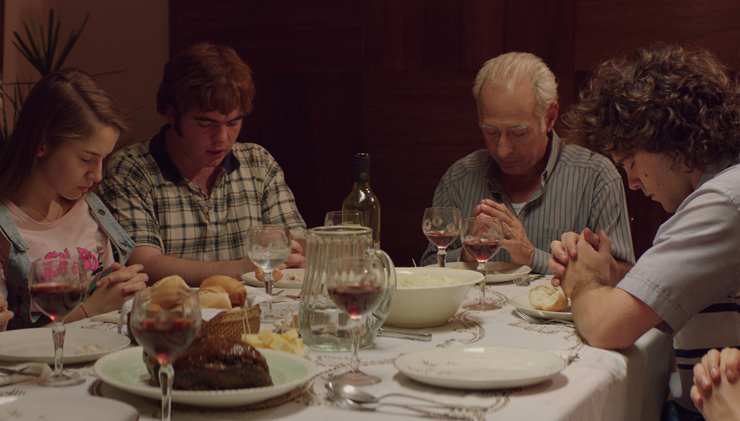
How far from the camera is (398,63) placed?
12.7 feet

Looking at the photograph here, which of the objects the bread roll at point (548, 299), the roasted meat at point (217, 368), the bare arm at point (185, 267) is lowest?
the bare arm at point (185, 267)

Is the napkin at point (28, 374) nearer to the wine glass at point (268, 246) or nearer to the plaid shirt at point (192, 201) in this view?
the wine glass at point (268, 246)

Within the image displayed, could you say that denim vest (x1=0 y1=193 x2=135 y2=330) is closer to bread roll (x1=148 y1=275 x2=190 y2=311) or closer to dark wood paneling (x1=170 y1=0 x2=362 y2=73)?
bread roll (x1=148 y1=275 x2=190 y2=311)

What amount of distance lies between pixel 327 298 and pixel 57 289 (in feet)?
1.44

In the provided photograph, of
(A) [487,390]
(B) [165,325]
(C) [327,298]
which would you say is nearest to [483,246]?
(C) [327,298]

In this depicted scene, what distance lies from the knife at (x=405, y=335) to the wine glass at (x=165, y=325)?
58 cm

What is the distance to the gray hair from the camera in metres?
2.66

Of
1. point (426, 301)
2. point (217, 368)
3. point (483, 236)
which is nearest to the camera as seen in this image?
point (217, 368)

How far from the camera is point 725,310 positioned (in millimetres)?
1398

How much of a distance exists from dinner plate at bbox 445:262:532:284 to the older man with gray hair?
293mm

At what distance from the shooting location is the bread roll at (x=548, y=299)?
1568 mm

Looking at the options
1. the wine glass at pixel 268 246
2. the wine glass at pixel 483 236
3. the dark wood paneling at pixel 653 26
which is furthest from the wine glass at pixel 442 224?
the dark wood paneling at pixel 653 26

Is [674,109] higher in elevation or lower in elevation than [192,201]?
higher

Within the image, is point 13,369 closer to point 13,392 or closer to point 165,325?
point 13,392
